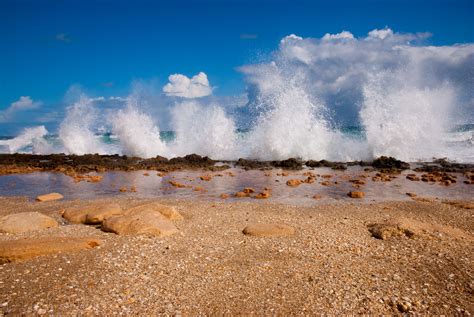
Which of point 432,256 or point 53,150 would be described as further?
point 53,150

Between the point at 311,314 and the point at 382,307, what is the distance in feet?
3.42

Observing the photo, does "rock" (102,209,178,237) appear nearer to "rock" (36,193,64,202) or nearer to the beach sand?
the beach sand

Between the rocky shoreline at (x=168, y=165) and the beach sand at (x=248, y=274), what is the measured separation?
1321cm

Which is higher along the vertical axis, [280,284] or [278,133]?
[278,133]

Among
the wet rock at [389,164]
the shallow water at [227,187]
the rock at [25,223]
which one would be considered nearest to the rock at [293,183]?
the shallow water at [227,187]

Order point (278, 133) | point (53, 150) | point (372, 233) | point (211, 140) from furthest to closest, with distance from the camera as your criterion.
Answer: point (53, 150) < point (211, 140) < point (278, 133) < point (372, 233)

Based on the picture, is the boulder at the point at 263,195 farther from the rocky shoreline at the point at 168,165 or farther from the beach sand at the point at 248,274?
the rocky shoreline at the point at 168,165

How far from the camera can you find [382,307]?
5070 mm

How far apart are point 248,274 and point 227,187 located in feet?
32.3

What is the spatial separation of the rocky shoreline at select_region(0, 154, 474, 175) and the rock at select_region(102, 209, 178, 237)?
13337 mm

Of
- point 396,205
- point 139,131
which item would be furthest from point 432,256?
point 139,131

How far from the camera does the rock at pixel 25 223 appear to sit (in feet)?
27.6

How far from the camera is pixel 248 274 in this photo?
608 cm

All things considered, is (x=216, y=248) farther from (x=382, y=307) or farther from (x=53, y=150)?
(x=53, y=150)
